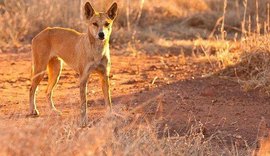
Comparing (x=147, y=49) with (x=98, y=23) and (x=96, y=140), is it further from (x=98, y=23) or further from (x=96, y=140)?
(x=96, y=140)

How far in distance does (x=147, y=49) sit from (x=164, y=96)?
5101 millimetres

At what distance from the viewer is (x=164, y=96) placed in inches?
427

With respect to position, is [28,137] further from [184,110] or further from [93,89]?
[93,89]

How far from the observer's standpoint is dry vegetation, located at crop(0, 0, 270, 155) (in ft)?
19.7

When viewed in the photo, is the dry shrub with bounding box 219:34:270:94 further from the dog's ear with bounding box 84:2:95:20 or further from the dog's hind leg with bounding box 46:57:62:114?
the dog's ear with bounding box 84:2:95:20

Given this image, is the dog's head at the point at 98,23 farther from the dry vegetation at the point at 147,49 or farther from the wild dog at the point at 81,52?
the dry vegetation at the point at 147,49

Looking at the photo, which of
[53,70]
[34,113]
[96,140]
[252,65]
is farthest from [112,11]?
[96,140]

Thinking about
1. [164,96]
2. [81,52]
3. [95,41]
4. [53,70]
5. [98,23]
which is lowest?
[164,96]

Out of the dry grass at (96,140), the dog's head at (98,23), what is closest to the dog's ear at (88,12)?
the dog's head at (98,23)

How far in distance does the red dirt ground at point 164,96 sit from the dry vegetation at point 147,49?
12.7 inches

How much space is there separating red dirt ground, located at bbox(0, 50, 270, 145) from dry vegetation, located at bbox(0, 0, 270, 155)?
0.32 m

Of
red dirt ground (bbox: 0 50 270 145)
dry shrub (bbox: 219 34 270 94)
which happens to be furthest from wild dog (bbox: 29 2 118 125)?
dry shrub (bbox: 219 34 270 94)

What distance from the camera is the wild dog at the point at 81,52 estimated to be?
30.0 feet

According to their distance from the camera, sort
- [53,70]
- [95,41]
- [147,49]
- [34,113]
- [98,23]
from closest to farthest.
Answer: [98,23] < [95,41] < [34,113] < [53,70] < [147,49]
